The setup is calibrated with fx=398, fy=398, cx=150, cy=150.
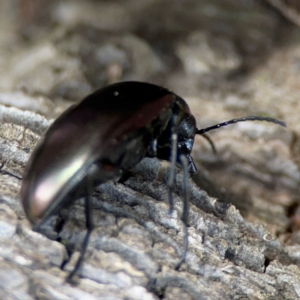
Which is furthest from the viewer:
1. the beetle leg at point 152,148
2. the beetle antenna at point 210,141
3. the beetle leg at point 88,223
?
the beetle antenna at point 210,141

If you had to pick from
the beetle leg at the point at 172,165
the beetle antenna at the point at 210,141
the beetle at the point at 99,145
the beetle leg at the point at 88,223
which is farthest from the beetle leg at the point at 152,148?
the beetle antenna at the point at 210,141

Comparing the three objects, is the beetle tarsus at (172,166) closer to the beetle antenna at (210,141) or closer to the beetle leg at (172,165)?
the beetle leg at (172,165)

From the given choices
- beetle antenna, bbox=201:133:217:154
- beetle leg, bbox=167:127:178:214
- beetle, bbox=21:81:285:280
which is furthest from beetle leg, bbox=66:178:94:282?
beetle antenna, bbox=201:133:217:154

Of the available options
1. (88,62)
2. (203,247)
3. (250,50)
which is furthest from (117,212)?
(250,50)

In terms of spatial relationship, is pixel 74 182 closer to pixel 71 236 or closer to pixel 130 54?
pixel 71 236

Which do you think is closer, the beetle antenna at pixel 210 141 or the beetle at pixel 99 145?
the beetle at pixel 99 145

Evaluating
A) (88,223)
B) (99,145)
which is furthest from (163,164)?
(88,223)
